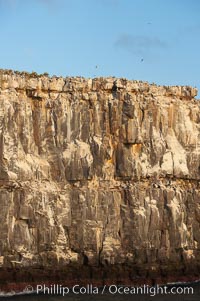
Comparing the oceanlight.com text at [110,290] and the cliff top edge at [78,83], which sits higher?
the cliff top edge at [78,83]

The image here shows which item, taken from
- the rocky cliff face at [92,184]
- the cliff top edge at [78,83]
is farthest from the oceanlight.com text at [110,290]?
the cliff top edge at [78,83]

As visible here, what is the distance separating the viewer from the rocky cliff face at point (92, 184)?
1326 inches

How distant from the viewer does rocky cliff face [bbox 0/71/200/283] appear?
3369 centimetres

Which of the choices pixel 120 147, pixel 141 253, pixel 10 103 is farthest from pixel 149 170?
pixel 10 103

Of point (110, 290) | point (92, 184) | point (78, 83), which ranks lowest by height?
point (110, 290)

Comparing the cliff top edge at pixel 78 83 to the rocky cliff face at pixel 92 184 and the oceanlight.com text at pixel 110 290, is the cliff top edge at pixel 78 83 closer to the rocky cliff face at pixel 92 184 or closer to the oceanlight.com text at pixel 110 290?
the rocky cliff face at pixel 92 184

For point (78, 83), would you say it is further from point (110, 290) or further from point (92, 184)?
point (110, 290)

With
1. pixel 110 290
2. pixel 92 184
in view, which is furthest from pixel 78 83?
pixel 110 290

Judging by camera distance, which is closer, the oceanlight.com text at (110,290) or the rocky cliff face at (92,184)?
the oceanlight.com text at (110,290)

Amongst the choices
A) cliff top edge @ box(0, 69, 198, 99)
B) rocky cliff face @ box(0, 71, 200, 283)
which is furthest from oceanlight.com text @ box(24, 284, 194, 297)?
cliff top edge @ box(0, 69, 198, 99)

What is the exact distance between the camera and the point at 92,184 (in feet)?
116

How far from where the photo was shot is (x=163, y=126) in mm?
37125

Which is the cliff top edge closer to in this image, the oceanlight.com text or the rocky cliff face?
the rocky cliff face

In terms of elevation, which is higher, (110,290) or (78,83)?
(78,83)
